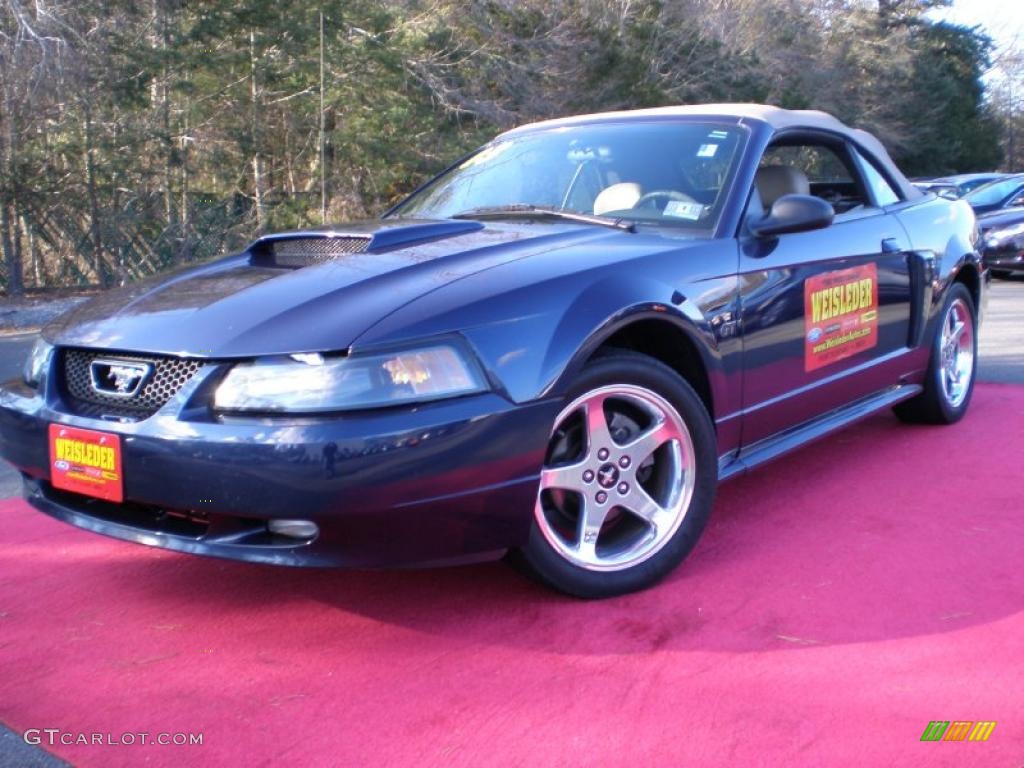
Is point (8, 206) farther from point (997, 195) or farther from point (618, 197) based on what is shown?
point (997, 195)

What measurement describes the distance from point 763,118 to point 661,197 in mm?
612

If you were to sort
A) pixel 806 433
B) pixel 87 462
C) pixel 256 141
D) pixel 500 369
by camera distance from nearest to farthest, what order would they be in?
pixel 500 369
pixel 87 462
pixel 806 433
pixel 256 141

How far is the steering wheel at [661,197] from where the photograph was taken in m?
3.90

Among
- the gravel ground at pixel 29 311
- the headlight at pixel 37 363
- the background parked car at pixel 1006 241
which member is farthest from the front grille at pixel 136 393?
the background parked car at pixel 1006 241

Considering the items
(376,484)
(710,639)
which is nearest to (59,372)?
(376,484)

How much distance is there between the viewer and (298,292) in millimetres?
3010

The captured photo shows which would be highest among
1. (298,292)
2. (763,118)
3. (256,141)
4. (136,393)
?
(256,141)

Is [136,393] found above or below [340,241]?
below

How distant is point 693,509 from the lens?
133 inches

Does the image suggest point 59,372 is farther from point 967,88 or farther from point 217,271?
point 967,88

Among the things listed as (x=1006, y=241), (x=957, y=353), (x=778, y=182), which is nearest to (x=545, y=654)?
(x=778, y=182)

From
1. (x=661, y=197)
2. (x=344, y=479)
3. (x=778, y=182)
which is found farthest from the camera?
(x=778, y=182)

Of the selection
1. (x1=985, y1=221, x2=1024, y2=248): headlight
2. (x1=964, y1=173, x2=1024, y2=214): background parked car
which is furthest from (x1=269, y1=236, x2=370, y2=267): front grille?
(x1=964, y1=173, x2=1024, y2=214): background parked car

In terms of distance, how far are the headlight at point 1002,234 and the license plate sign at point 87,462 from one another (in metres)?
13.0
